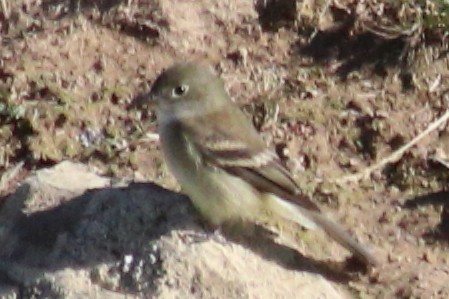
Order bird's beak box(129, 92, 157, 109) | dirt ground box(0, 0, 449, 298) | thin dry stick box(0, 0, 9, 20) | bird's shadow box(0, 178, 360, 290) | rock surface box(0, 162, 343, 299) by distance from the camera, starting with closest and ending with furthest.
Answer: rock surface box(0, 162, 343, 299), bird's shadow box(0, 178, 360, 290), bird's beak box(129, 92, 157, 109), dirt ground box(0, 0, 449, 298), thin dry stick box(0, 0, 9, 20)

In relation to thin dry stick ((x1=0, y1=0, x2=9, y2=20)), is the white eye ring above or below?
above

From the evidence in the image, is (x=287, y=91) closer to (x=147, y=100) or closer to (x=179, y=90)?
(x=179, y=90)

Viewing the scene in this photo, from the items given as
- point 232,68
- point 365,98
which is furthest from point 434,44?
point 232,68

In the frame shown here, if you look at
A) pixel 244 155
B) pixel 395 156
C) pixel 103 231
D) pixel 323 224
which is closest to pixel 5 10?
pixel 244 155

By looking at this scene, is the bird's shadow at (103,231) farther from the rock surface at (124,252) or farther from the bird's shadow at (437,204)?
the bird's shadow at (437,204)

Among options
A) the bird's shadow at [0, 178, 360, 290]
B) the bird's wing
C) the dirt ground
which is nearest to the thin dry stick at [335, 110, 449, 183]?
the dirt ground

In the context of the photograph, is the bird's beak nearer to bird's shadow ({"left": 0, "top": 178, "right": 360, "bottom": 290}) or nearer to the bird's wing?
the bird's wing

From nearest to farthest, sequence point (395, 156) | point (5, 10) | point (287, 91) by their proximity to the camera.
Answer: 1. point (395, 156)
2. point (287, 91)
3. point (5, 10)
